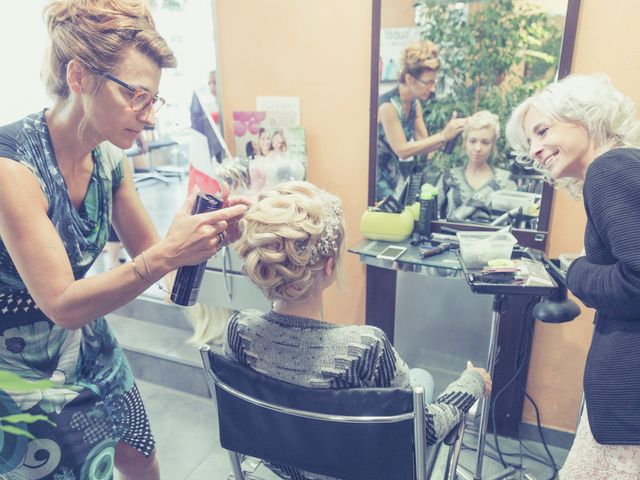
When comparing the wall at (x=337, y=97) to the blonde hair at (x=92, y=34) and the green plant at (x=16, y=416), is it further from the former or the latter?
the green plant at (x=16, y=416)

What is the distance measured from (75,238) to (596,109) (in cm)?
127

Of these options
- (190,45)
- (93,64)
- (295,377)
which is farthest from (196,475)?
(190,45)

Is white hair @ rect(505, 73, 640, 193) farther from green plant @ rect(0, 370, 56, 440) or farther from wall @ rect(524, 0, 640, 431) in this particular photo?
green plant @ rect(0, 370, 56, 440)

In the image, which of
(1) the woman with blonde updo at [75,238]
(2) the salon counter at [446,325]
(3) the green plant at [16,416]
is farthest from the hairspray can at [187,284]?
(2) the salon counter at [446,325]

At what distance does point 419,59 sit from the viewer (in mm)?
1692

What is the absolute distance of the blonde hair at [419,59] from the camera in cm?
167

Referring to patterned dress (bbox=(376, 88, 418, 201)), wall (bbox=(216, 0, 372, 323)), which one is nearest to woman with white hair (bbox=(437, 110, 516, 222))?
patterned dress (bbox=(376, 88, 418, 201))

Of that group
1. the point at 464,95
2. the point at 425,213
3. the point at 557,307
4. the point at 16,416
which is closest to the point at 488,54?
the point at 464,95

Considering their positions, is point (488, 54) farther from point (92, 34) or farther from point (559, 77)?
point (92, 34)

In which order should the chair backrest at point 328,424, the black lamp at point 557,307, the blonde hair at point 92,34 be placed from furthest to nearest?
the black lamp at point 557,307
the blonde hair at point 92,34
the chair backrest at point 328,424

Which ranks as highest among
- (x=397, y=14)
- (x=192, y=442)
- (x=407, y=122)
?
(x=397, y=14)

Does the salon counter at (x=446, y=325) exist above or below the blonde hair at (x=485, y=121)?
below

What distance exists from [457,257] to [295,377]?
782mm

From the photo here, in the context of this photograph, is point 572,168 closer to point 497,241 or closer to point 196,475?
point 497,241
